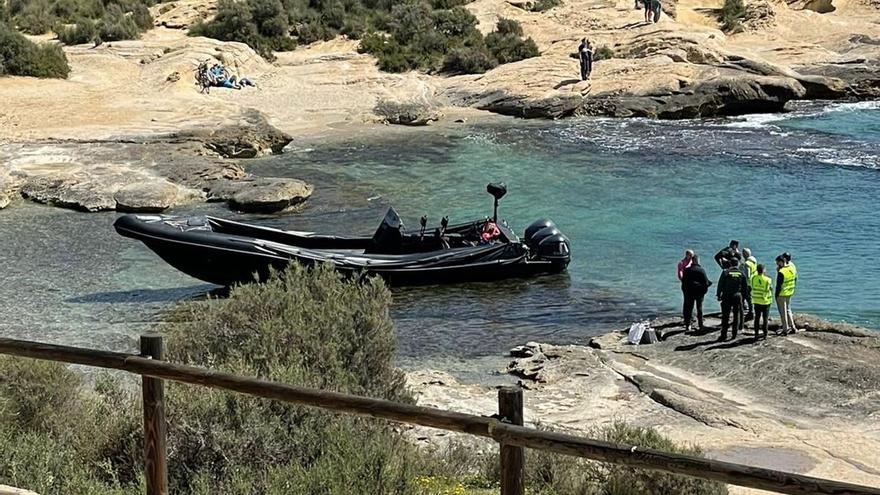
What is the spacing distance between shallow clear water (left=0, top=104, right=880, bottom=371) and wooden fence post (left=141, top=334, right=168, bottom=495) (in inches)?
346

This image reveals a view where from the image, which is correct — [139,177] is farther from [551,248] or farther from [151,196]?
[551,248]

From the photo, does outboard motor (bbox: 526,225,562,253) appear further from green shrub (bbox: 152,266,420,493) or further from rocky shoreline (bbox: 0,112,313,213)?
green shrub (bbox: 152,266,420,493)

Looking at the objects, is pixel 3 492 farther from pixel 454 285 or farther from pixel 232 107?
pixel 232 107

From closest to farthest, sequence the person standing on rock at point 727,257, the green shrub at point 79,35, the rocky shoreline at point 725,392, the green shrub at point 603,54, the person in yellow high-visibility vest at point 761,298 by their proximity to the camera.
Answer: the rocky shoreline at point 725,392, the person in yellow high-visibility vest at point 761,298, the person standing on rock at point 727,257, the green shrub at point 603,54, the green shrub at point 79,35

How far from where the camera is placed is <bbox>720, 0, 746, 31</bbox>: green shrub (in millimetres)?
48844

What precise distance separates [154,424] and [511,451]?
2.09 m

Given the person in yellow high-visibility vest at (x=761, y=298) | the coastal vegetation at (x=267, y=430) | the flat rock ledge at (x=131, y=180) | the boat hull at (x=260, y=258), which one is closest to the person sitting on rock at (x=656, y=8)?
the flat rock ledge at (x=131, y=180)

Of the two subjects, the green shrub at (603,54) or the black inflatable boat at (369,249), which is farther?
the green shrub at (603,54)

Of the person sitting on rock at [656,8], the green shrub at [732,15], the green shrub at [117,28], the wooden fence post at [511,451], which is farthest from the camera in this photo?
the green shrub at [732,15]

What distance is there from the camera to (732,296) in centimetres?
1489

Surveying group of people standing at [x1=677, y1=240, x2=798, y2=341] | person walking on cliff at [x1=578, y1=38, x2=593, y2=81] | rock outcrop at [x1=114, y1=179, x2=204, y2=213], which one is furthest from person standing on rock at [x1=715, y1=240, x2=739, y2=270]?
person walking on cliff at [x1=578, y1=38, x2=593, y2=81]

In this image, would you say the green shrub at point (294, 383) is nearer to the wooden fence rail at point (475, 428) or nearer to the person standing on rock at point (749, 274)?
the wooden fence rail at point (475, 428)

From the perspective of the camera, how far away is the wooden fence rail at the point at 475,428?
436cm

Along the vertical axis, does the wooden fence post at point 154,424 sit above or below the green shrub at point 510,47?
below
